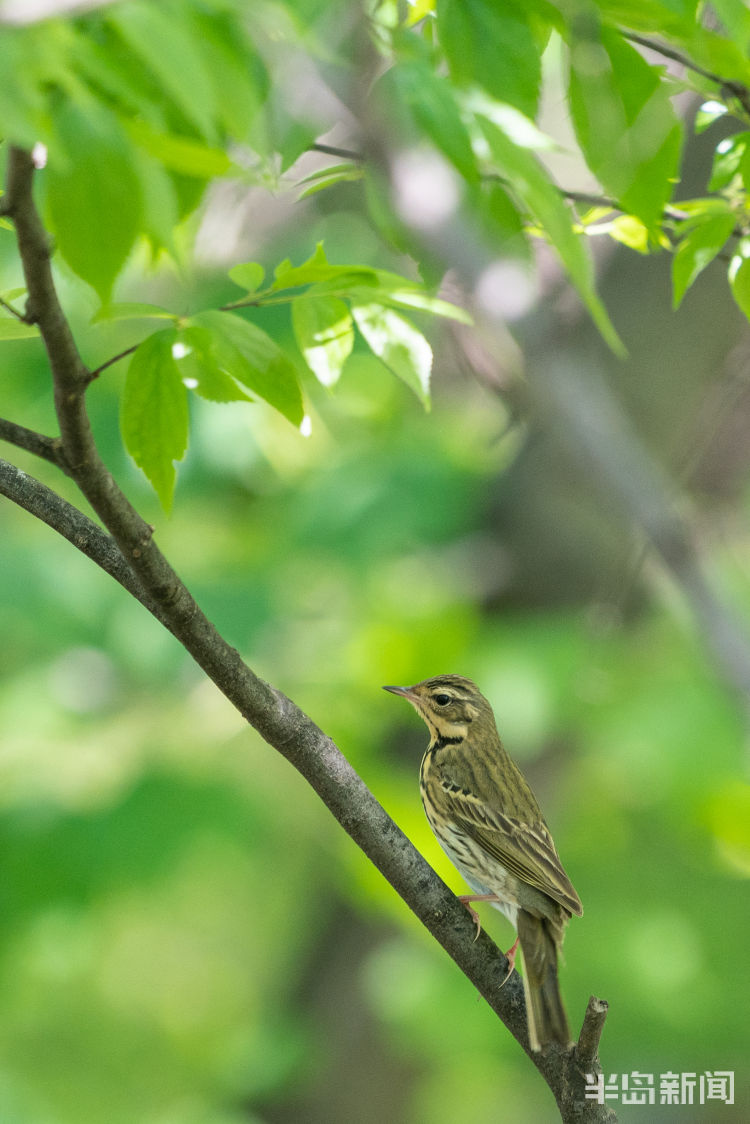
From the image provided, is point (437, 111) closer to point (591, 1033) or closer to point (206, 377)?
point (206, 377)

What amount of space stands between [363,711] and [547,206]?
232 inches

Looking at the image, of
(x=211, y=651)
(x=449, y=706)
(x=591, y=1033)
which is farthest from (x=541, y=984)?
(x=449, y=706)

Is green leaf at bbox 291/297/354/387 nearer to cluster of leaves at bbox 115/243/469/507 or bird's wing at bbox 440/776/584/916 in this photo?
cluster of leaves at bbox 115/243/469/507

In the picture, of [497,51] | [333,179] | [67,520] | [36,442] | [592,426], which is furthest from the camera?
[592,426]

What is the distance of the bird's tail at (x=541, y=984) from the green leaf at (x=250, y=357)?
3.98 feet

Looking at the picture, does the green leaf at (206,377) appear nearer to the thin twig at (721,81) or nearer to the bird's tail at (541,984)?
the thin twig at (721,81)

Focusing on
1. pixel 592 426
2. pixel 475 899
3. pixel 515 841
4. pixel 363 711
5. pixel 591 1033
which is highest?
pixel 363 711

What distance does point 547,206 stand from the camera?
5.16ft

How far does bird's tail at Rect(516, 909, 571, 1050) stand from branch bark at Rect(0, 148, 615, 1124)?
0.03 metres

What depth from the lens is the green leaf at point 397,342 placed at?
1.92 m

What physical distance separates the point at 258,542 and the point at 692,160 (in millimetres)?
3842

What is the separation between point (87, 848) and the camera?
641cm

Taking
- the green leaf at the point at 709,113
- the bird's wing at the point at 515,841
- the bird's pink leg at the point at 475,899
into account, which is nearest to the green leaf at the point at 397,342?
the green leaf at the point at 709,113

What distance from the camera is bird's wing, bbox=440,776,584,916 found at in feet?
9.57
